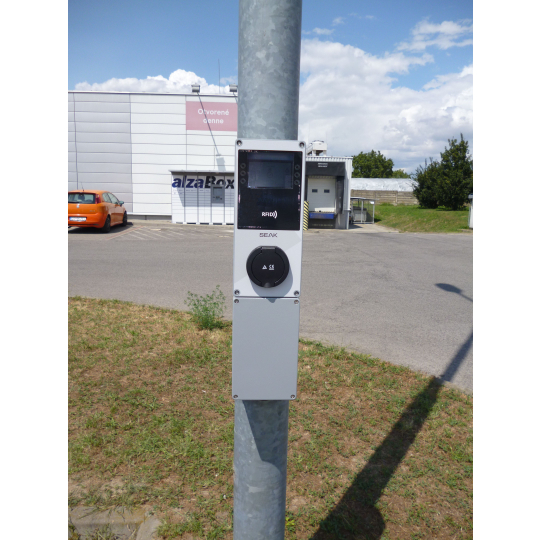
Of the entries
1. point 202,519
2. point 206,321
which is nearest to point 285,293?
point 202,519

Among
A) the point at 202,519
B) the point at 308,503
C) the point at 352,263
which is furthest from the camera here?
the point at 352,263

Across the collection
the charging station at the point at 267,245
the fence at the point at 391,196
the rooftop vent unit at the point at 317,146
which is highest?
the rooftop vent unit at the point at 317,146

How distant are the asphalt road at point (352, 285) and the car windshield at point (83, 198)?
4.15 feet

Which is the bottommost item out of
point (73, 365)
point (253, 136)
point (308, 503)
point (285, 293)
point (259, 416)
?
point (308, 503)

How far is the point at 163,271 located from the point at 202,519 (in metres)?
8.18

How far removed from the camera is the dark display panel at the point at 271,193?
171 centimetres

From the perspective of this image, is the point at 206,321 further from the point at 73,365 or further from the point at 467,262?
the point at 467,262

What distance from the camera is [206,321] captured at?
19.5ft

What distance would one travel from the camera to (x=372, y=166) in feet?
312

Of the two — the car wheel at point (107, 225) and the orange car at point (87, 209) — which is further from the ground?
the orange car at point (87, 209)

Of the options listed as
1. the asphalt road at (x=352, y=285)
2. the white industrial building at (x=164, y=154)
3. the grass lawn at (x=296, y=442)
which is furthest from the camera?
the white industrial building at (x=164, y=154)

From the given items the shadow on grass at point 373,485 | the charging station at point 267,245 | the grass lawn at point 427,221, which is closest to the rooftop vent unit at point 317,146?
the grass lawn at point 427,221

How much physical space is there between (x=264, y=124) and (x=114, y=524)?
2.40 meters

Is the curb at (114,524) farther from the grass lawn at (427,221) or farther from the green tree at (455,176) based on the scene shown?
the green tree at (455,176)
